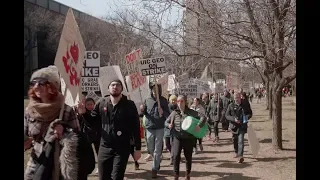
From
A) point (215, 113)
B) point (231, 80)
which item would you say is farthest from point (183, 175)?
point (231, 80)

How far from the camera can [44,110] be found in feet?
12.5

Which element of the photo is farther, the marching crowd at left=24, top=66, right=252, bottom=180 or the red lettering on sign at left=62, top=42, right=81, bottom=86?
the red lettering on sign at left=62, top=42, right=81, bottom=86

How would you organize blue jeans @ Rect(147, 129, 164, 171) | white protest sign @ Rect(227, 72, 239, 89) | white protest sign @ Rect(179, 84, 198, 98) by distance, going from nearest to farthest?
blue jeans @ Rect(147, 129, 164, 171), white protest sign @ Rect(179, 84, 198, 98), white protest sign @ Rect(227, 72, 239, 89)

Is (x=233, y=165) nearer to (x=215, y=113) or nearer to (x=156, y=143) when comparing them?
(x=156, y=143)

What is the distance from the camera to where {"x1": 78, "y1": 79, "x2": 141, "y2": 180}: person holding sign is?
5430mm

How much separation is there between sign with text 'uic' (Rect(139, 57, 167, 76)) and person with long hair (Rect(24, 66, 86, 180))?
7.01m

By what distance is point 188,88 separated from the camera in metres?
14.0

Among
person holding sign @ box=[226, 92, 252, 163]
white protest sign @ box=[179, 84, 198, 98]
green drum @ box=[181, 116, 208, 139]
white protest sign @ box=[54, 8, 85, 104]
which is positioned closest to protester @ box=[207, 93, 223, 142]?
white protest sign @ box=[179, 84, 198, 98]

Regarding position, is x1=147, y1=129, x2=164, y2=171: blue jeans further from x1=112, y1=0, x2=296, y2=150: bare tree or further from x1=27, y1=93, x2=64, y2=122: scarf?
x1=27, y1=93, x2=64, y2=122: scarf

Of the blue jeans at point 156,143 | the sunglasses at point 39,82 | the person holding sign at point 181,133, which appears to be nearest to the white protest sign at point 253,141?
the blue jeans at point 156,143

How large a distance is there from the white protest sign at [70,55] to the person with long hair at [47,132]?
1.33ft

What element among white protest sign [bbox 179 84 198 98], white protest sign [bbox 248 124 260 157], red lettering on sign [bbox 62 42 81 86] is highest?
red lettering on sign [bbox 62 42 81 86]

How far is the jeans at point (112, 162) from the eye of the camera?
5.38m
